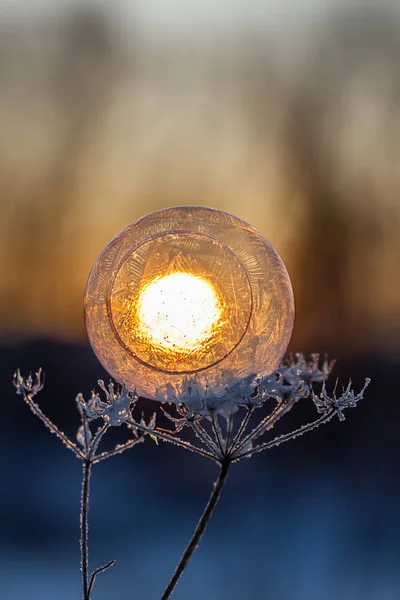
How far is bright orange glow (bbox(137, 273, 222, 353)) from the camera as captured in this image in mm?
2109

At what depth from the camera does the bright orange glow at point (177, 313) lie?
2.11m

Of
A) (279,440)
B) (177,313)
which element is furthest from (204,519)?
(177,313)

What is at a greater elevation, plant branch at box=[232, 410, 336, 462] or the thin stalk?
plant branch at box=[232, 410, 336, 462]

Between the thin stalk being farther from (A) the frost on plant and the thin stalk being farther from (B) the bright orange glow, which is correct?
(B) the bright orange glow

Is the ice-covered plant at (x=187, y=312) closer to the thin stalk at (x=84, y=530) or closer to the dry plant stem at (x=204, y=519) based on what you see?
the thin stalk at (x=84, y=530)

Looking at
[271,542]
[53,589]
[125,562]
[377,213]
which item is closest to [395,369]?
[377,213]

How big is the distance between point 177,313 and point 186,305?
4cm

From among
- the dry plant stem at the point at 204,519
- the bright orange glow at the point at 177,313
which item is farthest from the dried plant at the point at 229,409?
the bright orange glow at the point at 177,313

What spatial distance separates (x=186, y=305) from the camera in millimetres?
2129

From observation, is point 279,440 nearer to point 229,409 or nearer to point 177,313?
point 229,409

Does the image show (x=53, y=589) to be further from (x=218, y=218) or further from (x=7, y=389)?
(x=218, y=218)

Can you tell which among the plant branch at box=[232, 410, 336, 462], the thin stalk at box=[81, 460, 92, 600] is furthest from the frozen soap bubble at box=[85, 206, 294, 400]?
the thin stalk at box=[81, 460, 92, 600]

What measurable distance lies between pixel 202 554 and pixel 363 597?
218 centimetres

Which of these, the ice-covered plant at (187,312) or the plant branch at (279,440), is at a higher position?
the ice-covered plant at (187,312)
